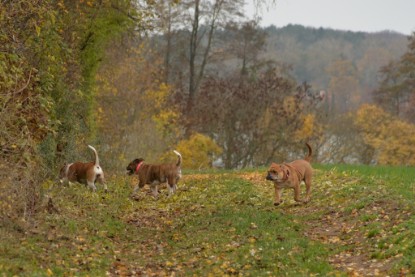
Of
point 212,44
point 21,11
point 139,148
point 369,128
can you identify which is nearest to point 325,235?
point 21,11

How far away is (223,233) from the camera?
551 inches

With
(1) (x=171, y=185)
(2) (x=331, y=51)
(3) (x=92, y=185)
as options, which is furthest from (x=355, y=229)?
(2) (x=331, y=51)

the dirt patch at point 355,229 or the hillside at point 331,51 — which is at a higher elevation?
the hillside at point 331,51

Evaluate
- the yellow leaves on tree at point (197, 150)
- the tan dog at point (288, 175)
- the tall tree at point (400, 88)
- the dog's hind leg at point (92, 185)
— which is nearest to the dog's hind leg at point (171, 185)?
the dog's hind leg at point (92, 185)

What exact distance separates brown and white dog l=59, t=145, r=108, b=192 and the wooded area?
0.60 meters

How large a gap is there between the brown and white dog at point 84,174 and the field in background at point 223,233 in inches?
18.9

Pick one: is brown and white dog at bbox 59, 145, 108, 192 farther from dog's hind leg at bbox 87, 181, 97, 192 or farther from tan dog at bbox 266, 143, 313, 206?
tan dog at bbox 266, 143, 313, 206

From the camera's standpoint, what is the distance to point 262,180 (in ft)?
76.9

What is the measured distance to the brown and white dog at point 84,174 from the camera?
18812mm

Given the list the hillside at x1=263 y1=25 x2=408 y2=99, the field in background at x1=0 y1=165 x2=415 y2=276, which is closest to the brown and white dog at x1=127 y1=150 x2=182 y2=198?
the field in background at x1=0 y1=165 x2=415 y2=276

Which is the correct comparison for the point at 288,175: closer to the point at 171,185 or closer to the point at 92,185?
the point at 171,185

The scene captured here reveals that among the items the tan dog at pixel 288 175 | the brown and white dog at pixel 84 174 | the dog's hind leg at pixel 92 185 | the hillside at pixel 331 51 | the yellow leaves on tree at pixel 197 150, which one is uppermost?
the hillside at pixel 331 51

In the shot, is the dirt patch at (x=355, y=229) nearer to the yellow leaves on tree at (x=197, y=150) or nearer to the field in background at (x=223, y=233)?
the field in background at (x=223, y=233)

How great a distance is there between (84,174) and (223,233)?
6.80 m
